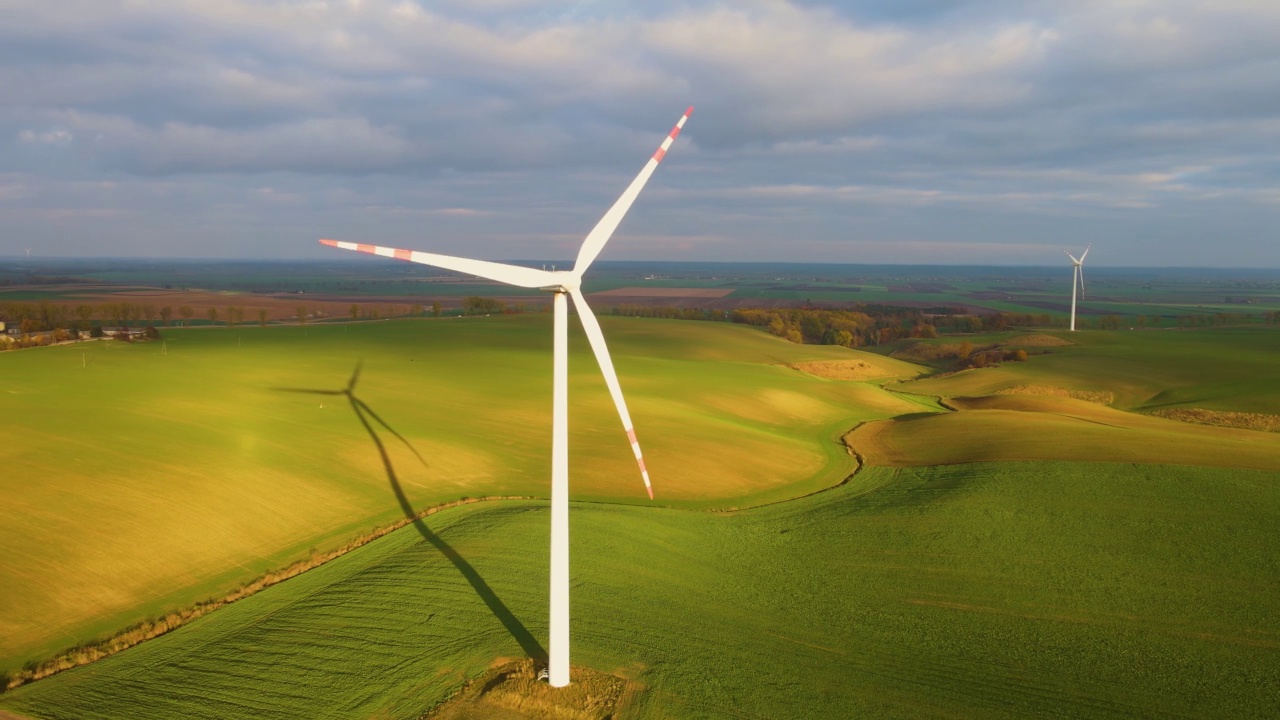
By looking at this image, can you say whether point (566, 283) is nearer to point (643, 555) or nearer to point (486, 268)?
point (486, 268)

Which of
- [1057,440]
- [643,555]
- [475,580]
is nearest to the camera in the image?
[475,580]

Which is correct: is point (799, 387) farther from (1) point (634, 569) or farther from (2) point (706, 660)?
(2) point (706, 660)

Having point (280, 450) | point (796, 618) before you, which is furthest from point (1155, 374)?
point (280, 450)

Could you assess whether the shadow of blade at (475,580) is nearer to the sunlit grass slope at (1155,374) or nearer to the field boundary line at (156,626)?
the field boundary line at (156,626)

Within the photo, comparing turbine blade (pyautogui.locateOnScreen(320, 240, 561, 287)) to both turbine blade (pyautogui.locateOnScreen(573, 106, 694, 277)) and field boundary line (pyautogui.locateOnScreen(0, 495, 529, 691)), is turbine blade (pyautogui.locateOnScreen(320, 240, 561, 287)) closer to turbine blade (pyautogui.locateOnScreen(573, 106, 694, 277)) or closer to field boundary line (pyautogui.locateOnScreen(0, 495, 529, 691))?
turbine blade (pyautogui.locateOnScreen(573, 106, 694, 277))

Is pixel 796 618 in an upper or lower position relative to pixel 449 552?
lower

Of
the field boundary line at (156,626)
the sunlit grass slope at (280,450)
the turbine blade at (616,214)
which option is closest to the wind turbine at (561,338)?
the turbine blade at (616,214)

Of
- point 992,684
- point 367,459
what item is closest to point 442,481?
point 367,459
